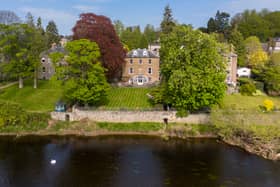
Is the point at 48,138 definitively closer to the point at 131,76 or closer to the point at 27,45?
the point at 27,45

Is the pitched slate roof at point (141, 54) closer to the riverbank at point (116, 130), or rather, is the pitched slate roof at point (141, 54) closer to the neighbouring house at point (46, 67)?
the neighbouring house at point (46, 67)

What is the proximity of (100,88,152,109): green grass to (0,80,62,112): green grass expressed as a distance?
7.80 metres

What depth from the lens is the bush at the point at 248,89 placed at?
152ft

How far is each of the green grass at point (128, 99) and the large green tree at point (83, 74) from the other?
3399 millimetres

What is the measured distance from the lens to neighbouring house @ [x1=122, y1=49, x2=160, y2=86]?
50.3m

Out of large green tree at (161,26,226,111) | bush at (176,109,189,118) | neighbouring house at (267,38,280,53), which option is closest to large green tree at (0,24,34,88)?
large green tree at (161,26,226,111)

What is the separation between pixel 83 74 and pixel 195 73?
13.7 m

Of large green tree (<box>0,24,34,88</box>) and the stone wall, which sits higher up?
large green tree (<box>0,24,34,88</box>)

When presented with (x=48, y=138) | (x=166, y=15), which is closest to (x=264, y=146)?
→ (x=48, y=138)

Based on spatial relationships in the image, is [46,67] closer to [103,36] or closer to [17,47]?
[17,47]

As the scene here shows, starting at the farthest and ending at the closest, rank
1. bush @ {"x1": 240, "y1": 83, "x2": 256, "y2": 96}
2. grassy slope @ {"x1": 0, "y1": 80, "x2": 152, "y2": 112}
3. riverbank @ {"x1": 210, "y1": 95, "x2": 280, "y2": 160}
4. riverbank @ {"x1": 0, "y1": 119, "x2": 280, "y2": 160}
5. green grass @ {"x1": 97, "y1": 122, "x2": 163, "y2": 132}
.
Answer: bush @ {"x1": 240, "y1": 83, "x2": 256, "y2": 96}, grassy slope @ {"x1": 0, "y1": 80, "x2": 152, "y2": 112}, green grass @ {"x1": 97, "y1": 122, "x2": 163, "y2": 132}, riverbank @ {"x1": 0, "y1": 119, "x2": 280, "y2": 160}, riverbank @ {"x1": 210, "y1": 95, "x2": 280, "y2": 160}

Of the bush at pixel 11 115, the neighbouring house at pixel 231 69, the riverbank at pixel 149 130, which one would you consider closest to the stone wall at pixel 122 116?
the riverbank at pixel 149 130

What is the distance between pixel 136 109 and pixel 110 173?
42.6 ft

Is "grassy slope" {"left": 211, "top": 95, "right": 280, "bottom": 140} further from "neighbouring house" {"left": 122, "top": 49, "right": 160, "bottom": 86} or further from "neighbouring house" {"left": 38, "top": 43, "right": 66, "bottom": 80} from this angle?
"neighbouring house" {"left": 38, "top": 43, "right": 66, "bottom": 80}
